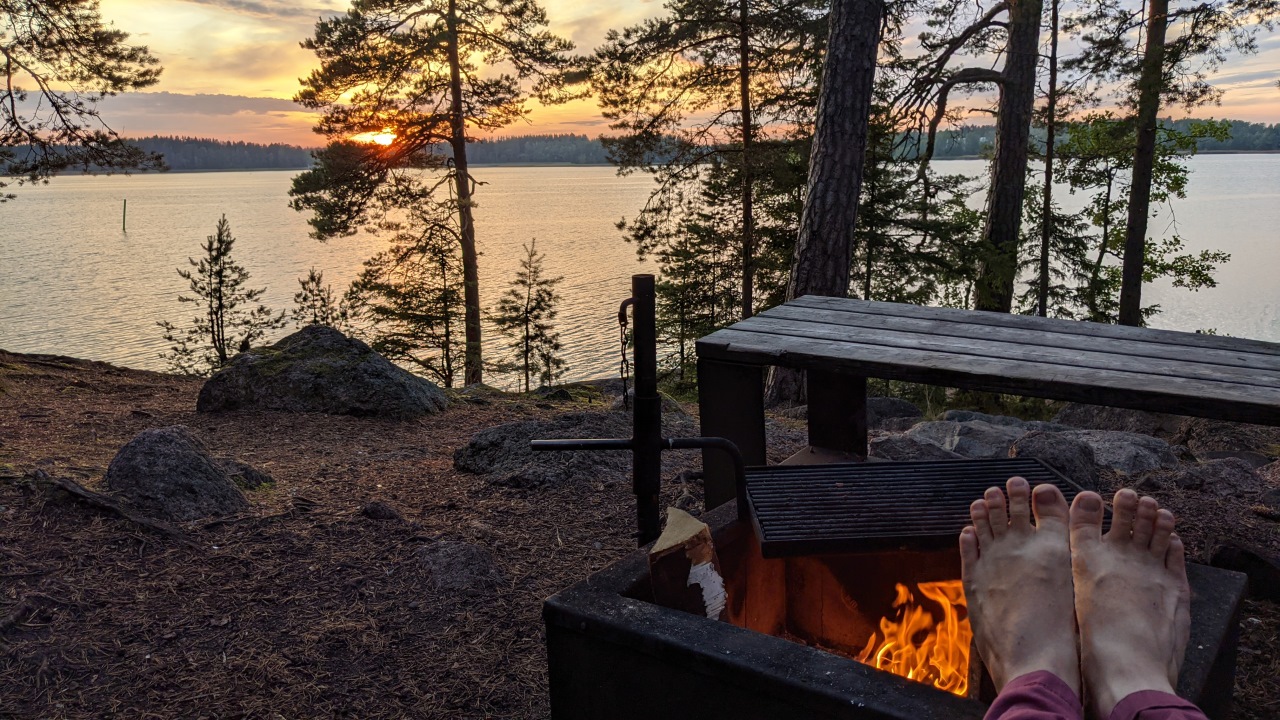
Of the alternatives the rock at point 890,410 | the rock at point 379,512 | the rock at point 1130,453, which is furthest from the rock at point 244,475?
the rock at point 890,410

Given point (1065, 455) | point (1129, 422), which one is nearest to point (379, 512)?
point (1065, 455)

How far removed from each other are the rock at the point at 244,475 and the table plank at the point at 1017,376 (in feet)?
8.14

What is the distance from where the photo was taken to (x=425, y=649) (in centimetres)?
247

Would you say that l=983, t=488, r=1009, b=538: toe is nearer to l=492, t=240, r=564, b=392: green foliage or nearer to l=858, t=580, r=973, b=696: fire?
l=858, t=580, r=973, b=696: fire

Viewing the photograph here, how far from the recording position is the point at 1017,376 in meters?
2.04

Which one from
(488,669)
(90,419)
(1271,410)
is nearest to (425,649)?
(488,669)

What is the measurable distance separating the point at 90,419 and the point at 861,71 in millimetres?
6531

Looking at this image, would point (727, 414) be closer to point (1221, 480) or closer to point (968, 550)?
point (968, 550)

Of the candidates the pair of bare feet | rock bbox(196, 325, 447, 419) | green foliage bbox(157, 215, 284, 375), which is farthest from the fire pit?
green foliage bbox(157, 215, 284, 375)

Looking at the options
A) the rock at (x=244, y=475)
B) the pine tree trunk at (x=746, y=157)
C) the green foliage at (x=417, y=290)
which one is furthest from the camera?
the green foliage at (x=417, y=290)

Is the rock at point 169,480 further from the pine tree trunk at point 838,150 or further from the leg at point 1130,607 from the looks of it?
the pine tree trunk at point 838,150

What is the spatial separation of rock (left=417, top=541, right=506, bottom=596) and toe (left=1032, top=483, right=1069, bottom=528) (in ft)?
6.25

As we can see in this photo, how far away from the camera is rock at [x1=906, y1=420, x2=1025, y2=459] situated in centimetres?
487

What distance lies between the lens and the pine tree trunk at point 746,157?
41.2 feet
